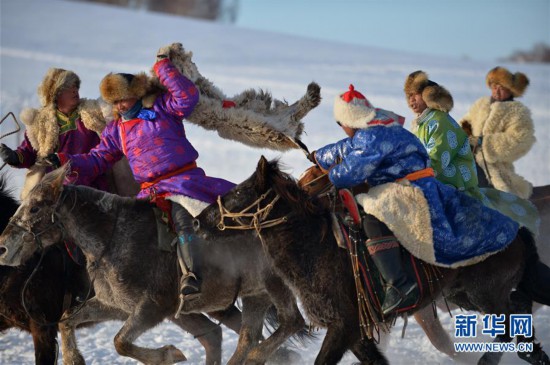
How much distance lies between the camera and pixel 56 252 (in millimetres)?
5871

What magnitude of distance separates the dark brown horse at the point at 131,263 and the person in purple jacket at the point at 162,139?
0.21 m

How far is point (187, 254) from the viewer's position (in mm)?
5293

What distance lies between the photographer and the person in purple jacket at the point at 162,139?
552 cm

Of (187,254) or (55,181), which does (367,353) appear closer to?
(187,254)

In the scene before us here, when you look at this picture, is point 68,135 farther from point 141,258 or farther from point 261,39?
point 261,39

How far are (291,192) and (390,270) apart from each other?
0.87 meters

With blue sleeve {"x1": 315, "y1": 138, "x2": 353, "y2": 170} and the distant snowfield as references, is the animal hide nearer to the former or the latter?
blue sleeve {"x1": 315, "y1": 138, "x2": 353, "y2": 170}

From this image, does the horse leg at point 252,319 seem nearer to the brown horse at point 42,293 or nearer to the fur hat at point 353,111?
the brown horse at point 42,293

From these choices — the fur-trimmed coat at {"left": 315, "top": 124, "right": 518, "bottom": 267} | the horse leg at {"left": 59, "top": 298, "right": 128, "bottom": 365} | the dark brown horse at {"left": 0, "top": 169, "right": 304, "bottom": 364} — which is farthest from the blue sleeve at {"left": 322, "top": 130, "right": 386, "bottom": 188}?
the horse leg at {"left": 59, "top": 298, "right": 128, "bottom": 365}

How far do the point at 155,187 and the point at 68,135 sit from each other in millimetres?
1246

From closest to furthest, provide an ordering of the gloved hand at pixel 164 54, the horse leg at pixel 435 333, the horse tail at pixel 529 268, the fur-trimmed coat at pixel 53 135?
the horse tail at pixel 529 268
the gloved hand at pixel 164 54
the fur-trimmed coat at pixel 53 135
the horse leg at pixel 435 333

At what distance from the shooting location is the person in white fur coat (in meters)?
7.14

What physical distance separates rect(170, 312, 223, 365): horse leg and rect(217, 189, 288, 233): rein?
1430 millimetres

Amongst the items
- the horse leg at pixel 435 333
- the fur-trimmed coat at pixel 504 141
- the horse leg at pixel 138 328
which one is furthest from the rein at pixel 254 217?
the fur-trimmed coat at pixel 504 141
